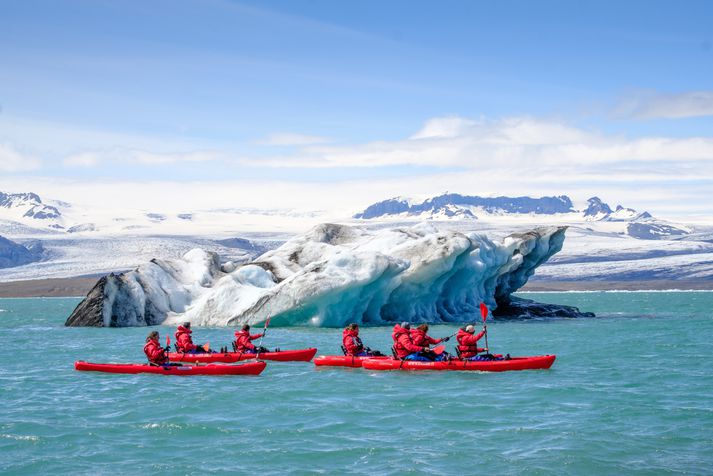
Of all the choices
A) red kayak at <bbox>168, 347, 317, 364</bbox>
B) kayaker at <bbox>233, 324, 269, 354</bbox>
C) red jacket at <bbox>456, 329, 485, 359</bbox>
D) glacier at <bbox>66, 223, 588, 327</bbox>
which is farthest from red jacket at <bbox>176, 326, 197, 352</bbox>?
glacier at <bbox>66, 223, 588, 327</bbox>

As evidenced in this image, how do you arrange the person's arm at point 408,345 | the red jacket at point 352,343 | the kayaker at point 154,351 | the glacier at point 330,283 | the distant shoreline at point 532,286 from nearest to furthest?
the kayaker at point 154,351 → the person's arm at point 408,345 → the red jacket at point 352,343 → the glacier at point 330,283 → the distant shoreline at point 532,286

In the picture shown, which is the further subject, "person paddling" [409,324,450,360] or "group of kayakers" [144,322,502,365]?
"person paddling" [409,324,450,360]

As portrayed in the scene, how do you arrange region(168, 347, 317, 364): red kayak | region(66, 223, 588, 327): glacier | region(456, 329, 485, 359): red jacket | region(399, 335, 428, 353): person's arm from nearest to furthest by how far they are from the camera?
1. region(456, 329, 485, 359): red jacket
2. region(399, 335, 428, 353): person's arm
3. region(168, 347, 317, 364): red kayak
4. region(66, 223, 588, 327): glacier

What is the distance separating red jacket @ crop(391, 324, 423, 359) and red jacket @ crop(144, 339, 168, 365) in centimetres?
653

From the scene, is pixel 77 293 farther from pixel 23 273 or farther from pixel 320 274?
pixel 320 274

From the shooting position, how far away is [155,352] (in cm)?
2705

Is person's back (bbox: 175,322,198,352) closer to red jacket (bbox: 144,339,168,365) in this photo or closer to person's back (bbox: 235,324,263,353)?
person's back (bbox: 235,324,263,353)

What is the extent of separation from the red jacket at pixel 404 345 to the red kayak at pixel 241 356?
401 cm

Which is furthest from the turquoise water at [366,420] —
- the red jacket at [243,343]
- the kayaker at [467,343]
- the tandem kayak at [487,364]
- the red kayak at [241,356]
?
the red jacket at [243,343]

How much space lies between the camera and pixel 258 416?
2041cm

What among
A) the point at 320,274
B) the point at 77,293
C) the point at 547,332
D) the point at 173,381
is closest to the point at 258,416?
the point at 173,381

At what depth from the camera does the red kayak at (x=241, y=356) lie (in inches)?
1196

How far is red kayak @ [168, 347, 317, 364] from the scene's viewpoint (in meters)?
30.4

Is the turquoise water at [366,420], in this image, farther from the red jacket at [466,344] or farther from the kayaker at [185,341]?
the kayaker at [185,341]
